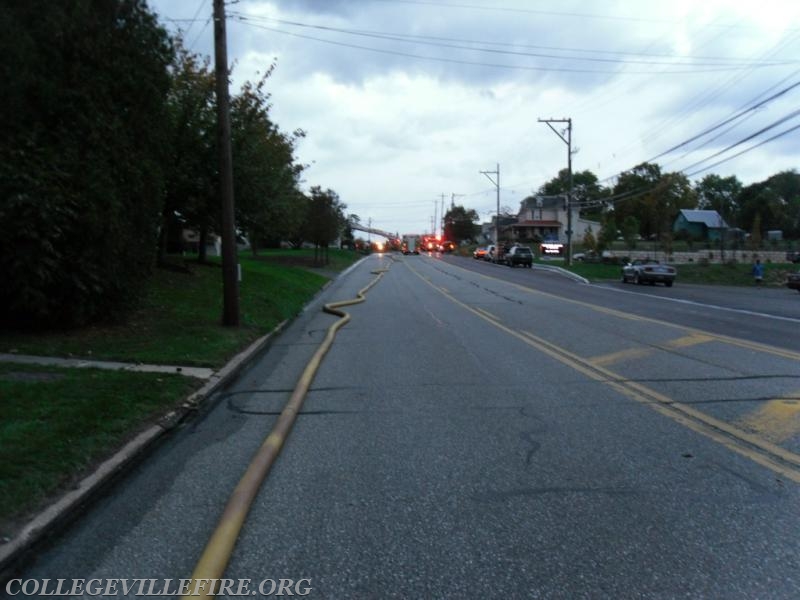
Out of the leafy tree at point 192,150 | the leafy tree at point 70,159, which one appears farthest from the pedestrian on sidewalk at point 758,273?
the leafy tree at point 70,159

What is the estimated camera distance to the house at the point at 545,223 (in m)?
114

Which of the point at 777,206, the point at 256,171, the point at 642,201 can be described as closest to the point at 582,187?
the point at 642,201

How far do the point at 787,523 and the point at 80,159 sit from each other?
10.7m

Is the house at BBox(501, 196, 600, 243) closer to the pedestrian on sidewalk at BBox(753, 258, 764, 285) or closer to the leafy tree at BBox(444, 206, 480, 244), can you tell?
the leafy tree at BBox(444, 206, 480, 244)

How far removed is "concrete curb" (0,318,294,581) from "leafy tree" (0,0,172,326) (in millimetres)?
3564

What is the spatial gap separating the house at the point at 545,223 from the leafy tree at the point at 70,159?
103 m

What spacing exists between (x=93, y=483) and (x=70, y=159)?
7.27 metres

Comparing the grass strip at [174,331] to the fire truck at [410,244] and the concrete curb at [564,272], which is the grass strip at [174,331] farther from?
the fire truck at [410,244]

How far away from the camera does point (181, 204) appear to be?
2080 cm

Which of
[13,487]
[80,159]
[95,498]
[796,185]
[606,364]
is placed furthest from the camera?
[796,185]

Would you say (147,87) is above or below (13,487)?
above

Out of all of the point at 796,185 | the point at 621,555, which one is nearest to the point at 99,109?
the point at 621,555

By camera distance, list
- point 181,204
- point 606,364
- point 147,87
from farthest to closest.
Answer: point 181,204 < point 147,87 < point 606,364

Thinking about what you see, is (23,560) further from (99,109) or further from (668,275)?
(668,275)
